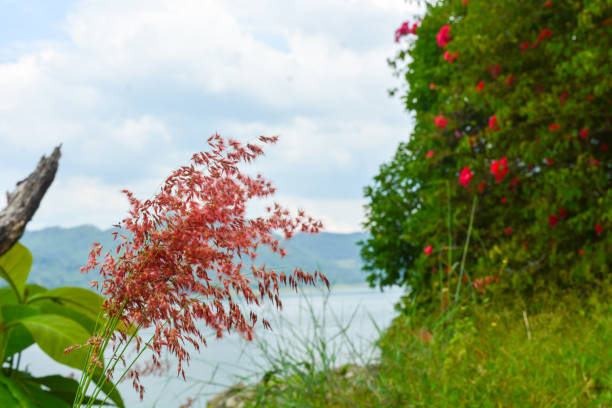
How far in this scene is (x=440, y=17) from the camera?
771 centimetres

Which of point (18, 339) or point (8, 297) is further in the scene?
point (8, 297)

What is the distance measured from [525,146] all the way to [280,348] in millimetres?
3977

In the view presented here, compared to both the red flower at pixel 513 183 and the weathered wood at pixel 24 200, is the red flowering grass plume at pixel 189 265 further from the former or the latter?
the red flower at pixel 513 183

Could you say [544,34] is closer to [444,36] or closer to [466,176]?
[444,36]

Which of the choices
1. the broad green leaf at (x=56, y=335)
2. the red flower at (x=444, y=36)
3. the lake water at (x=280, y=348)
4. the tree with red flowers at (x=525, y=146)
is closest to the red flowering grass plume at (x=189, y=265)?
the broad green leaf at (x=56, y=335)

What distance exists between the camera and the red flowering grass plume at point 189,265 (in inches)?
48.6

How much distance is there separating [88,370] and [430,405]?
1.90m

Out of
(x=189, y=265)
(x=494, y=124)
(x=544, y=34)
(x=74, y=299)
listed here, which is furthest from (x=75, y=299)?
(x=544, y=34)

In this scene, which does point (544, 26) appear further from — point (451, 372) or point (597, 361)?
point (451, 372)

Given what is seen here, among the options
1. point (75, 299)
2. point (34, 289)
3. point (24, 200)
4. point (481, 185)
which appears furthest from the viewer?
point (481, 185)

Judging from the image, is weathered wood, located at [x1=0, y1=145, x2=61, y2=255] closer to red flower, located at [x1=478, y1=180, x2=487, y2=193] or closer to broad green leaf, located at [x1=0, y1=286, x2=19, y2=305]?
broad green leaf, located at [x1=0, y1=286, x2=19, y2=305]

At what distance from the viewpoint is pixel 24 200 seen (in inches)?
127

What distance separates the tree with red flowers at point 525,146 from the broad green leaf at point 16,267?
12.3ft

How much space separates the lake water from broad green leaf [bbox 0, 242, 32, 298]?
0.73 metres
